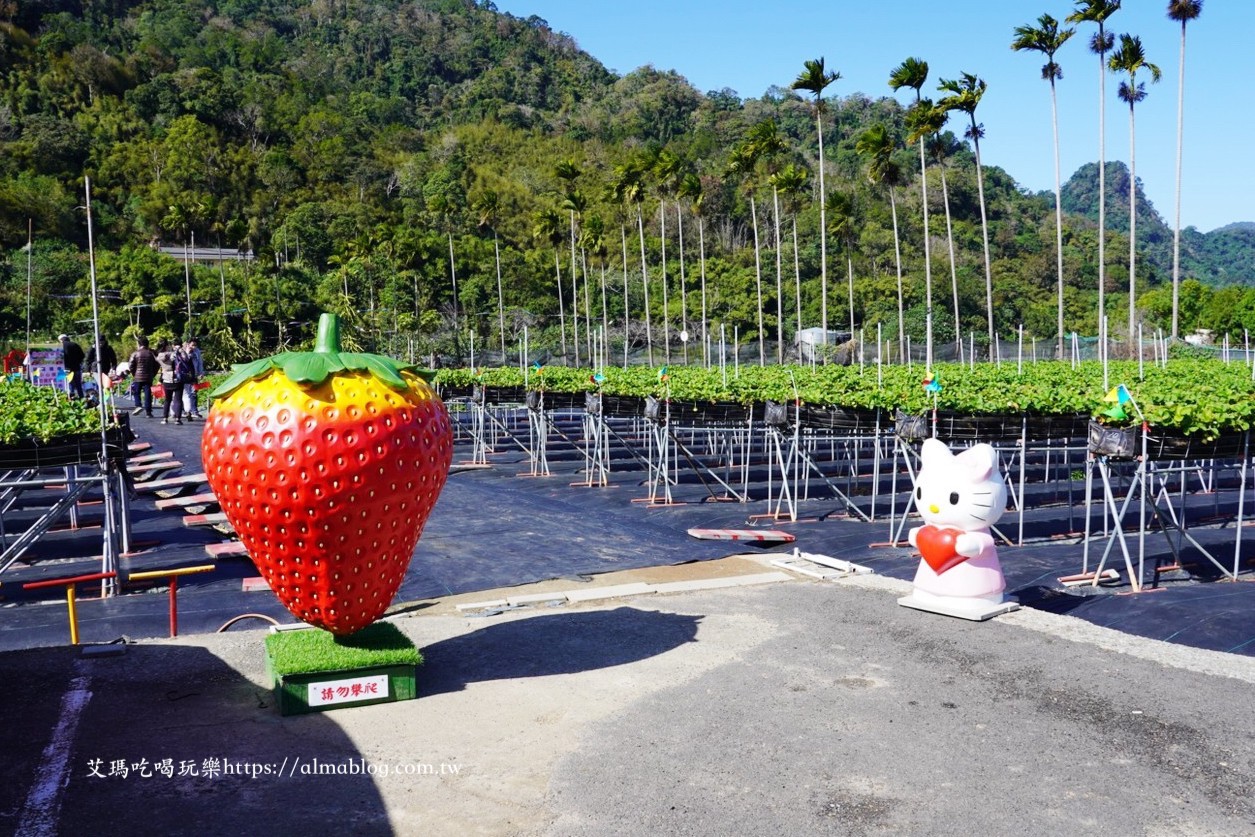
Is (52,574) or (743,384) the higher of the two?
(743,384)

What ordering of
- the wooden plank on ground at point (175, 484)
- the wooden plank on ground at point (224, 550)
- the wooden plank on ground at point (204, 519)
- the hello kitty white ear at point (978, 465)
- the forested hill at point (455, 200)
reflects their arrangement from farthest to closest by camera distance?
the forested hill at point (455, 200), the wooden plank on ground at point (175, 484), the wooden plank on ground at point (204, 519), the wooden plank on ground at point (224, 550), the hello kitty white ear at point (978, 465)

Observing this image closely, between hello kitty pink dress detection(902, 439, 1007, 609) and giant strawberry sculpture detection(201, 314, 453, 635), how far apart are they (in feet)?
14.5

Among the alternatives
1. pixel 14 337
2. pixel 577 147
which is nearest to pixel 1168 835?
pixel 14 337

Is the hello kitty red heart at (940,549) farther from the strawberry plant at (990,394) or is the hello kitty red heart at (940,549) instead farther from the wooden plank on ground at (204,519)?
the wooden plank on ground at (204,519)

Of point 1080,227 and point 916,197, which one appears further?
point 1080,227

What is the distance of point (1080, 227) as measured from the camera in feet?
344

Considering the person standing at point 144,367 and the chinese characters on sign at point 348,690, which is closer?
the chinese characters on sign at point 348,690

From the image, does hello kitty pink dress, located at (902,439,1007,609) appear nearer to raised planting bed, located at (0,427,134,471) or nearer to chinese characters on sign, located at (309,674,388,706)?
chinese characters on sign, located at (309,674,388,706)

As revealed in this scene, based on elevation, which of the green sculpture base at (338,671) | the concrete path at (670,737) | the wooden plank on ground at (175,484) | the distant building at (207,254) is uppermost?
the distant building at (207,254)

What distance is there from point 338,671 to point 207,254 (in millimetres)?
67663

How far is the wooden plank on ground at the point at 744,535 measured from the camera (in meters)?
12.4

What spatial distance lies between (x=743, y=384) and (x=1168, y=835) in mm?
12396

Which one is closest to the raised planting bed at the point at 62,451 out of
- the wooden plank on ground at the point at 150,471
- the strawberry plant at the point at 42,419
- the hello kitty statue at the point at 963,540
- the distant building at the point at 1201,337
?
the strawberry plant at the point at 42,419

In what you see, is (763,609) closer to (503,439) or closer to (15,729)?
(15,729)
